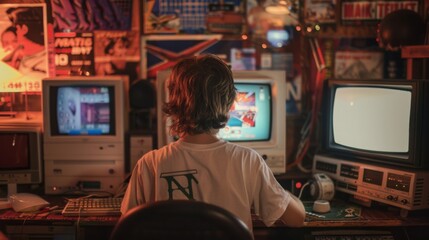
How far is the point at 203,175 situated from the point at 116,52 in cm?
177

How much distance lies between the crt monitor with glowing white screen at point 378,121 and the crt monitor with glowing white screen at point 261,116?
304 mm

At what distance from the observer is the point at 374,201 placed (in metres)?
2.73

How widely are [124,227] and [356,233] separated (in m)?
1.62

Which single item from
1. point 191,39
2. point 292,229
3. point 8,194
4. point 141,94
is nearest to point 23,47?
point 141,94

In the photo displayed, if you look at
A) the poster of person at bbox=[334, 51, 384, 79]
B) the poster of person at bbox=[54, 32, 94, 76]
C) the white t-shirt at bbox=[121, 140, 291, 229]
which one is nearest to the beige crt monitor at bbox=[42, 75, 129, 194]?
the poster of person at bbox=[54, 32, 94, 76]

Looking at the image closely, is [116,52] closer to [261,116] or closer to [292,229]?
[261,116]

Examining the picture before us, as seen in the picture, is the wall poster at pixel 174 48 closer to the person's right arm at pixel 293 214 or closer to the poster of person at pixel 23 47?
the poster of person at pixel 23 47

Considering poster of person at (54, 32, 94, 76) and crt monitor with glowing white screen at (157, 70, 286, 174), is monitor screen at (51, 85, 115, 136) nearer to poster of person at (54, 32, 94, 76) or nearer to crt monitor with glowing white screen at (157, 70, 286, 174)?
poster of person at (54, 32, 94, 76)

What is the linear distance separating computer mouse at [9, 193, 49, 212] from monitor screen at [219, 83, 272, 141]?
0.98m

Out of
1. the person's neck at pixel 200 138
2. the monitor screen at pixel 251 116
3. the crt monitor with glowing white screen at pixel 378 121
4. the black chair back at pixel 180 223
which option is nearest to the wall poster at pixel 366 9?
the crt monitor with glowing white screen at pixel 378 121

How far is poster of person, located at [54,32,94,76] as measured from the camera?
323 cm

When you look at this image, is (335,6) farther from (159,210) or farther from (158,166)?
(159,210)

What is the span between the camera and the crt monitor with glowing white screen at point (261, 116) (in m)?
2.86

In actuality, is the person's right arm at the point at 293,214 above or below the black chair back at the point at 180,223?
below
